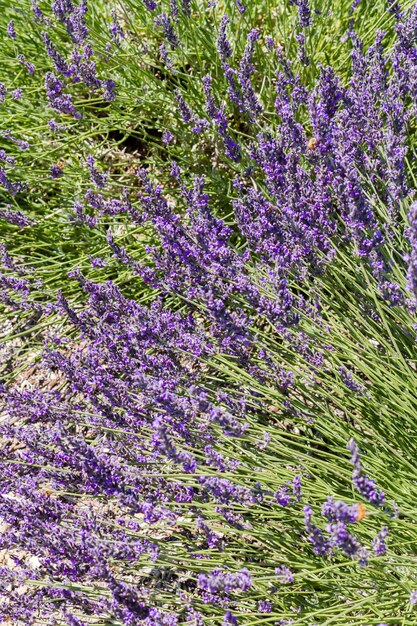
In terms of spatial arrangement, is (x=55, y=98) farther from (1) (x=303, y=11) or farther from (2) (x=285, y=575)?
(2) (x=285, y=575)

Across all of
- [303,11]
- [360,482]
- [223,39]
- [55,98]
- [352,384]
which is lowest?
[352,384]

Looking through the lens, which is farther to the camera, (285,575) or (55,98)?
(55,98)

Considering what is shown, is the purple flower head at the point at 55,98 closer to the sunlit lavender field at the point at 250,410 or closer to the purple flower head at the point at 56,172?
the sunlit lavender field at the point at 250,410

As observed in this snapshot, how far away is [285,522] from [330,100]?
1.48 metres

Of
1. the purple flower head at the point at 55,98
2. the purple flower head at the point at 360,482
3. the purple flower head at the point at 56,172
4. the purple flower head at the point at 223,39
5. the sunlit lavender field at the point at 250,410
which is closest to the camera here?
the purple flower head at the point at 360,482

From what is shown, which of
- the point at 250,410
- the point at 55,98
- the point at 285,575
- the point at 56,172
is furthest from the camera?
the point at 56,172

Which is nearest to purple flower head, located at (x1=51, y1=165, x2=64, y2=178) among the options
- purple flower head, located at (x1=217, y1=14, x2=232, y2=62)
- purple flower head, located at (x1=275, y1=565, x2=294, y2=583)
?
purple flower head, located at (x1=217, y1=14, x2=232, y2=62)

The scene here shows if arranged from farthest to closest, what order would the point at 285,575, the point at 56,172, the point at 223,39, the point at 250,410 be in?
the point at 56,172 < the point at 223,39 < the point at 250,410 < the point at 285,575

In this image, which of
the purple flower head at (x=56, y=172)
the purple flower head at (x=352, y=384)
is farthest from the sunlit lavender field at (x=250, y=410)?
the purple flower head at (x=56, y=172)

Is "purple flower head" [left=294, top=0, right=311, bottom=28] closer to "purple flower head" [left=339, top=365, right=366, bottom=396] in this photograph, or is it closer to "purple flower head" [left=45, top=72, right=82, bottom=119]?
"purple flower head" [left=45, top=72, right=82, bottom=119]

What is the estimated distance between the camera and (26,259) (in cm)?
383

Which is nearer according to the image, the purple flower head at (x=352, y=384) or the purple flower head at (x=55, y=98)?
the purple flower head at (x=352, y=384)

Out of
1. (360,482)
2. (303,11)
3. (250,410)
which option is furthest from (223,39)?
(360,482)

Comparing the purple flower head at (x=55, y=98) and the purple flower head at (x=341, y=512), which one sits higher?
the purple flower head at (x=55, y=98)
